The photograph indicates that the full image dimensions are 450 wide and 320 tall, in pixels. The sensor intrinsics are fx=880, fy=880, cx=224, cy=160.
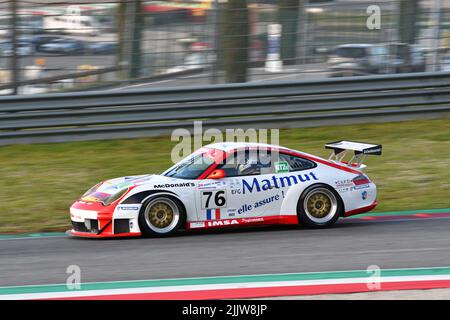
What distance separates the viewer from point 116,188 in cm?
990

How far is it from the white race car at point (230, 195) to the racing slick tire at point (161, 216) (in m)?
0.01

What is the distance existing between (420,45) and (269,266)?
8.63m

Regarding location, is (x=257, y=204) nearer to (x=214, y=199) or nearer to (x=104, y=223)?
(x=214, y=199)

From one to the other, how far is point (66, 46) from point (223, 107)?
2.79 meters

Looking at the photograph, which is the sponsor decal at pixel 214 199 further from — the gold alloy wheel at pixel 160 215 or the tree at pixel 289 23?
the tree at pixel 289 23

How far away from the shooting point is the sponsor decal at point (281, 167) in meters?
10.1

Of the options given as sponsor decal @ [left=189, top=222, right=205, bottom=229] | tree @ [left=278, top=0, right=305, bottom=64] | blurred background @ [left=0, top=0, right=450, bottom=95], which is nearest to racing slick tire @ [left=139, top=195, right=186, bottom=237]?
sponsor decal @ [left=189, top=222, right=205, bottom=229]

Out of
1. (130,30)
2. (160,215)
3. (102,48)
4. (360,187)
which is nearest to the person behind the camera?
(160,215)

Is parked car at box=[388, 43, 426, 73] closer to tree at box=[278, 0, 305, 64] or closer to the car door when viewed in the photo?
tree at box=[278, 0, 305, 64]

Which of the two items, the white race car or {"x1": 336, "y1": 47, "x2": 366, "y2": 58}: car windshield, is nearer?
the white race car

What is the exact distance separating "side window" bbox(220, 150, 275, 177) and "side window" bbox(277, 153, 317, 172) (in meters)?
0.16

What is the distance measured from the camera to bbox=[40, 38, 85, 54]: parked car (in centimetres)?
1395

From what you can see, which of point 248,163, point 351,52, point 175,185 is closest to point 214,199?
point 175,185

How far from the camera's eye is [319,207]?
10.2m
